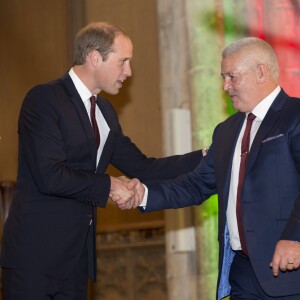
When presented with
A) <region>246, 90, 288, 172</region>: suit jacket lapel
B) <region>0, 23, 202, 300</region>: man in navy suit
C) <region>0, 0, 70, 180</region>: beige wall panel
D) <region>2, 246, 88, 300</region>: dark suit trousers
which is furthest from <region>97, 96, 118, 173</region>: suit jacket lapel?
<region>0, 0, 70, 180</region>: beige wall panel

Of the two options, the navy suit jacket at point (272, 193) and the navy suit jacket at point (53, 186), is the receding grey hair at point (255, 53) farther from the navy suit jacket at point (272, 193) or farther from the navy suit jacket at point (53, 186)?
the navy suit jacket at point (53, 186)

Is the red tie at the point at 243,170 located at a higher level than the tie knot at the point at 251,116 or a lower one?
lower

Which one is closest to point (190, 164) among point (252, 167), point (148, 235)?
point (252, 167)

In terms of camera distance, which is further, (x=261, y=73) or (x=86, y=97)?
(x=86, y=97)

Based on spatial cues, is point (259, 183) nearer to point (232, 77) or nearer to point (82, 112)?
point (232, 77)

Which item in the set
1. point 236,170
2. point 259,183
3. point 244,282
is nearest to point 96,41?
point 236,170

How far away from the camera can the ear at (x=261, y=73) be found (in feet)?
12.5

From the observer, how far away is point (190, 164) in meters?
4.68

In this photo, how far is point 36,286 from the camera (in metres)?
3.90

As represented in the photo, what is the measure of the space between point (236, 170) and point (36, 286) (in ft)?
3.30

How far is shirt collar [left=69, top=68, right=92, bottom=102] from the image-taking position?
13.9 ft

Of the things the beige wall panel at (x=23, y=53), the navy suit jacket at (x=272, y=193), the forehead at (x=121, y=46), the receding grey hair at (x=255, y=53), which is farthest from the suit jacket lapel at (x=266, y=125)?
the beige wall panel at (x=23, y=53)

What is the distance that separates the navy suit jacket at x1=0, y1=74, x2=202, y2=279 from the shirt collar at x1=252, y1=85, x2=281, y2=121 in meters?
0.78

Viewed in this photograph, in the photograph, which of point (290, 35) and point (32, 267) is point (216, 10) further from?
point (32, 267)
